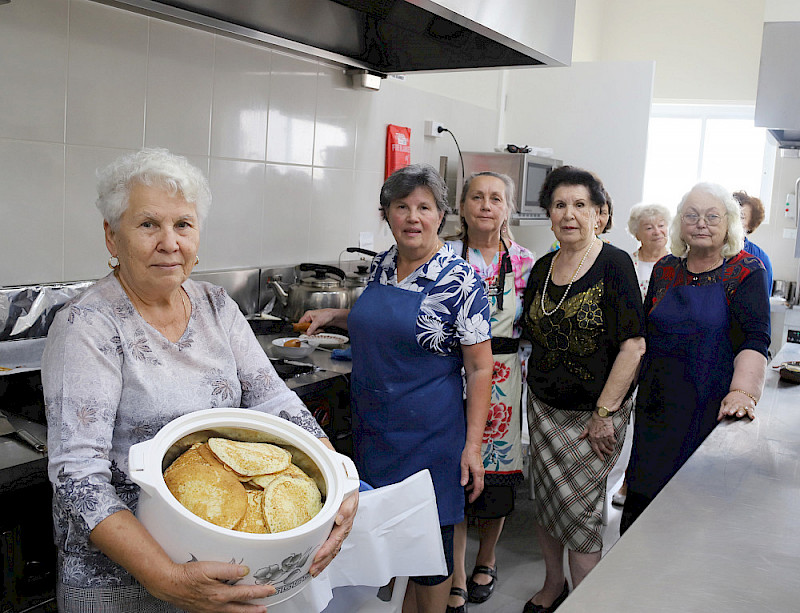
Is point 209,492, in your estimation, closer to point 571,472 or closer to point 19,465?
point 19,465

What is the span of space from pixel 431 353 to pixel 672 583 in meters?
0.98

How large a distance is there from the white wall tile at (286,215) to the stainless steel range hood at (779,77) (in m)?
1.47

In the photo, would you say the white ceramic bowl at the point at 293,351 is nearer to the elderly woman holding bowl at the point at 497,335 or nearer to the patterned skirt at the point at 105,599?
the elderly woman holding bowl at the point at 497,335

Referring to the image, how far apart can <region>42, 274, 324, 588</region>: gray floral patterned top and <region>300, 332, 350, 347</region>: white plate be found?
0.90 metres

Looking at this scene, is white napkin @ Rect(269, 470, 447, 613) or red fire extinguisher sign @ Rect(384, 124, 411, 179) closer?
white napkin @ Rect(269, 470, 447, 613)

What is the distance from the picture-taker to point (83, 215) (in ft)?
6.19

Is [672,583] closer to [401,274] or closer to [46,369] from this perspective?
[46,369]

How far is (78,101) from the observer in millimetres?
1828

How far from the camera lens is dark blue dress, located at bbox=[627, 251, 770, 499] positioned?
188 centimetres

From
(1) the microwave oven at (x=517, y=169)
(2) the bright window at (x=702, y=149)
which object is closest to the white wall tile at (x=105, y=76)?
(1) the microwave oven at (x=517, y=169)

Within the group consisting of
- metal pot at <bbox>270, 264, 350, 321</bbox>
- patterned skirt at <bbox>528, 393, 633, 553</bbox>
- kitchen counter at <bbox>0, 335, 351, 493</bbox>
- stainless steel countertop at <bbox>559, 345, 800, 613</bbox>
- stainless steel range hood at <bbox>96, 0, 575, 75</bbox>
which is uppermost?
stainless steel range hood at <bbox>96, 0, 575, 75</bbox>

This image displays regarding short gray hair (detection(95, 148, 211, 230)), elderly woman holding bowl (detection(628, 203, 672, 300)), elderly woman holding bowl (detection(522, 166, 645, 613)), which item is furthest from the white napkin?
elderly woman holding bowl (detection(628, 203, 672, 300))

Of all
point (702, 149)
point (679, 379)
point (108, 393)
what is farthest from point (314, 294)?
point (702, 149)

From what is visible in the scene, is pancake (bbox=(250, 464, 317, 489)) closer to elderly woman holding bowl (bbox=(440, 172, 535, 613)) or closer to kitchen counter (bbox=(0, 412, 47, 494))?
kitchen counter (bbox=(0, 412, 47, 494))
